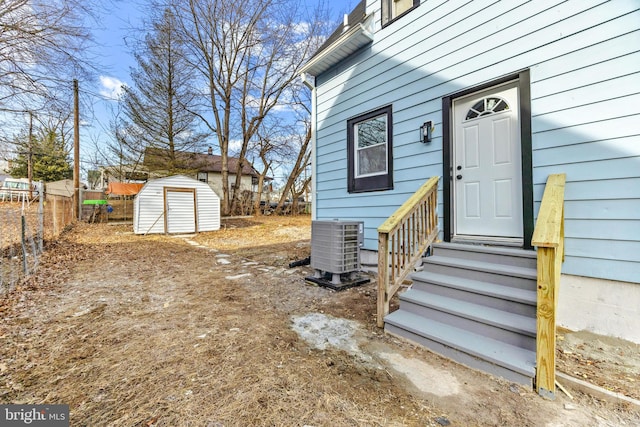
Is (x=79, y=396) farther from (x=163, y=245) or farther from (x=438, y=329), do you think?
(x=163, y=245)

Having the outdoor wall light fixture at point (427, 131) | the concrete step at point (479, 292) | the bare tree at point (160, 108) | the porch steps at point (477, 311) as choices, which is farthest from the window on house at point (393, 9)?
the bare tree at point (160, 108)

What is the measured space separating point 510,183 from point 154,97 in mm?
18067

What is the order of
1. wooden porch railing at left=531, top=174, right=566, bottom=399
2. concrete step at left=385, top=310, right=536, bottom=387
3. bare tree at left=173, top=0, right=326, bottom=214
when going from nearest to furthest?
wooden porch railing at left=531, top=174, right=566, bottom=399, concrete step at left=385, top=310, right=536, bottom=387, bare tree at left=173, top=0, right=326, bottom=214

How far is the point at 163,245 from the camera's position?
7.89 meters

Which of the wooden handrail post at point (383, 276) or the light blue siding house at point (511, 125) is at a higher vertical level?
the light blue siding house at point (511, 125)

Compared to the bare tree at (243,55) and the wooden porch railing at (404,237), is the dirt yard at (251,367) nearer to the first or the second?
the wooden porch railing at (404,237)

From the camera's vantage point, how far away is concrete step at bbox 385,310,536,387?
1825 mm

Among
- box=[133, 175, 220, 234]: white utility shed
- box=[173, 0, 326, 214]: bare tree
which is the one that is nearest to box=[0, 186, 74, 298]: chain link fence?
box=[133, 175, 220, 234]: white utility shed

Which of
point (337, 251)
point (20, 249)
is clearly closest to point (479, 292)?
point (337, 251)

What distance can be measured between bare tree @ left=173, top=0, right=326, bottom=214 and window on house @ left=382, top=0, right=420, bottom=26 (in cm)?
1101

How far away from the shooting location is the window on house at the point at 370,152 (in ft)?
14.0

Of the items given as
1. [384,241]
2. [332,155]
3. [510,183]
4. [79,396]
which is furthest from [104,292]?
[510,183]

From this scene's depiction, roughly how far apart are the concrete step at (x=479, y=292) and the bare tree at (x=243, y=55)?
14186 millimetres

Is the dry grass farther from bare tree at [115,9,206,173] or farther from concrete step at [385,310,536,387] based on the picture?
bare tree at [115,9,206,173]
